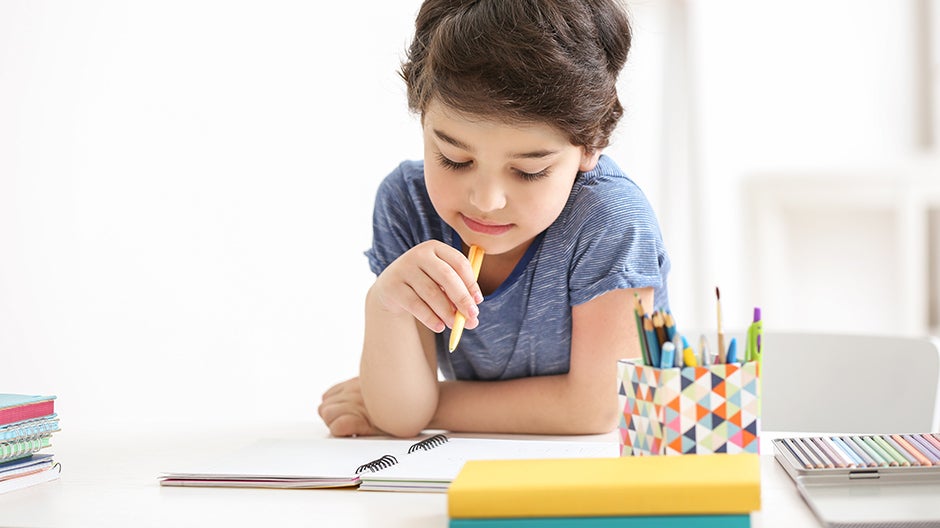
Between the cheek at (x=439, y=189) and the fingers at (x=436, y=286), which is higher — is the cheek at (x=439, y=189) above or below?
above

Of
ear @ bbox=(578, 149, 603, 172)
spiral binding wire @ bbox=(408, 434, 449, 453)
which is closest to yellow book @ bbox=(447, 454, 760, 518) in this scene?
spiral binding wire @ bbox=(408, 434, 449, 453)

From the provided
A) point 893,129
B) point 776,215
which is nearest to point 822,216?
point 776,215

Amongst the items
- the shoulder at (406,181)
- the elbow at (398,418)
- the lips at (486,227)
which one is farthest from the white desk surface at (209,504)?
the shoulder at (406,181)

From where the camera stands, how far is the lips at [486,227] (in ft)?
3.33

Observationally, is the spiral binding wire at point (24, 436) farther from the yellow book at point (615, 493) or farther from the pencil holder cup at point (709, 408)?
the pencil holder cup at point (709, 408)

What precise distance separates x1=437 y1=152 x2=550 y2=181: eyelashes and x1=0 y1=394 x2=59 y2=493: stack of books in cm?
43

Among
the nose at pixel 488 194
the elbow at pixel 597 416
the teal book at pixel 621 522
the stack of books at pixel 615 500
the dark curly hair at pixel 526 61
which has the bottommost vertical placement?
the elbow at pixel 597 416

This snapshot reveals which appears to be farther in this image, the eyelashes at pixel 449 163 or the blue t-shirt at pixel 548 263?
the blue t-shirt at pixel 548 263

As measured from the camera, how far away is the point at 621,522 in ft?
2.00

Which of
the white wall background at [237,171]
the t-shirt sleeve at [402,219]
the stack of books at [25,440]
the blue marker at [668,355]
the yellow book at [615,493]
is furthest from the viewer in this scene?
the white wall background at [237,171]

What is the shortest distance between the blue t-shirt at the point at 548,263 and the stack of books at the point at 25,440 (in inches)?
19.3

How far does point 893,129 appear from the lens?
2.76 meters

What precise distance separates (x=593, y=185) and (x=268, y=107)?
99cm

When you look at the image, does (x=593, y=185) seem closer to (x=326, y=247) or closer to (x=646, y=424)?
(x=646, y=424)
